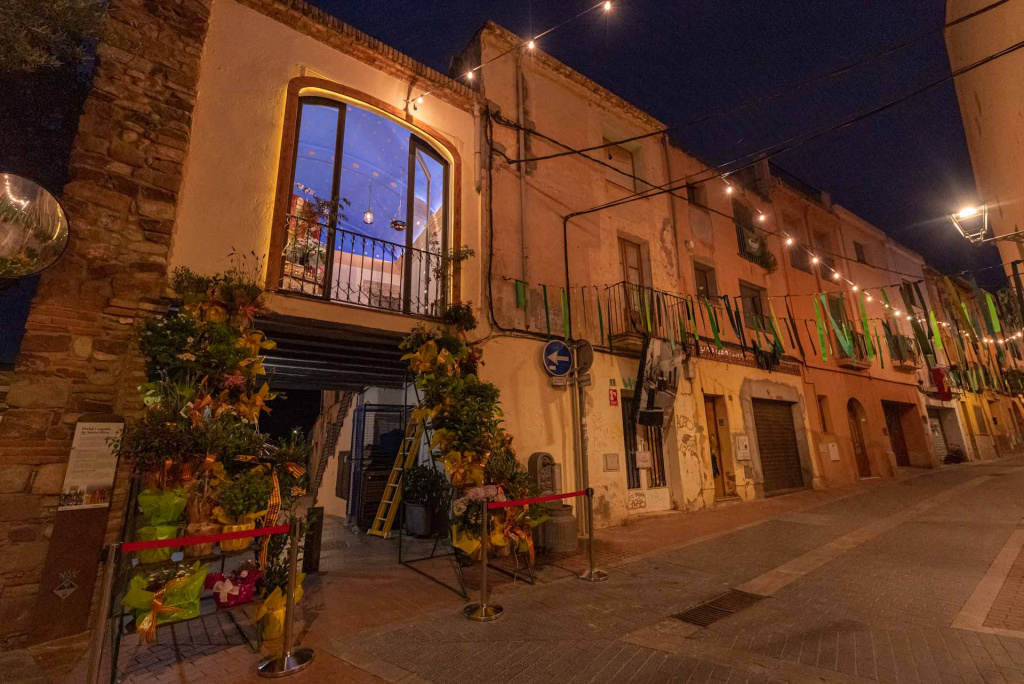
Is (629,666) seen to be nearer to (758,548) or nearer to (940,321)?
(758,548)

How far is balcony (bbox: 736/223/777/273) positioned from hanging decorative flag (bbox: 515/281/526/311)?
8429 mm

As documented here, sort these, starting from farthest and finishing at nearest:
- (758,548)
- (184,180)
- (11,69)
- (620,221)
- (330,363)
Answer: (620,221)
(330,363)
(758,548)
(184,180)
(11,69)

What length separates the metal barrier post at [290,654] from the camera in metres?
2.99

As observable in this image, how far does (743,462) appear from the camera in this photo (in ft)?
34.8

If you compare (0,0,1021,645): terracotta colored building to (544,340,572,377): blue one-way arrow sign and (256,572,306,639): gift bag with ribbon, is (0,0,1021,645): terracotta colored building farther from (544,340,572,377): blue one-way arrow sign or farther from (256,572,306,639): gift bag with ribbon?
(256,572,306,639): gift bag with ribbon

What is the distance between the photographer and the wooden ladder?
755 cm

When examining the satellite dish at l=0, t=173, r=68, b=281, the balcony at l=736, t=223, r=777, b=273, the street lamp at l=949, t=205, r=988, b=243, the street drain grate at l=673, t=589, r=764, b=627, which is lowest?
the street drain grate at l=673, t=589, r=764, b=627

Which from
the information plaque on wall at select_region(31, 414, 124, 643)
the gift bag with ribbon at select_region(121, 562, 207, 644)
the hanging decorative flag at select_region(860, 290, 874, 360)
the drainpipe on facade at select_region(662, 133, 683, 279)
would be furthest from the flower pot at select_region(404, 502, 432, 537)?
the hanging decorative flag at select_region(860, 290, 874, 360)

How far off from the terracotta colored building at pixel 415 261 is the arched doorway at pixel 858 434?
82mm

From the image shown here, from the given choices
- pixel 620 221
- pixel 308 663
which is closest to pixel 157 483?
pixel 308 663

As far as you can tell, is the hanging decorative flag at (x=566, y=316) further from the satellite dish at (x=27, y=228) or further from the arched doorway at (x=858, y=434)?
the arched doorway at (x=858, y=434)

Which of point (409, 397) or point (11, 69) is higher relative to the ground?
point (11, 69)

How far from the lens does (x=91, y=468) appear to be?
12.9 ft

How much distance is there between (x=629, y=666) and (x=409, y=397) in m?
7.21
